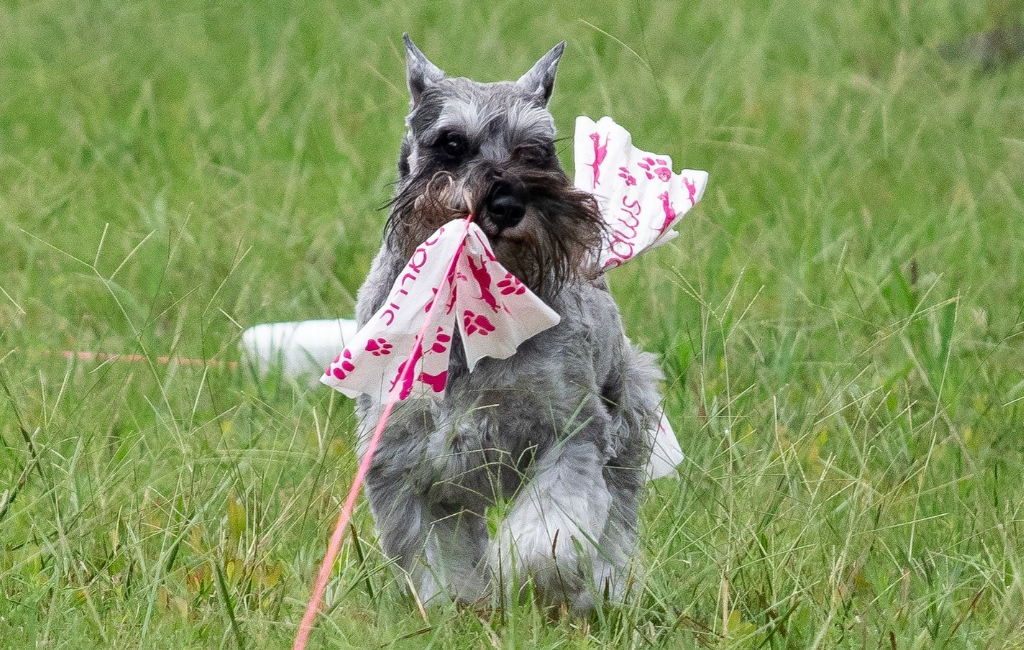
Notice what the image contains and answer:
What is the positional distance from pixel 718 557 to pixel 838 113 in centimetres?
641

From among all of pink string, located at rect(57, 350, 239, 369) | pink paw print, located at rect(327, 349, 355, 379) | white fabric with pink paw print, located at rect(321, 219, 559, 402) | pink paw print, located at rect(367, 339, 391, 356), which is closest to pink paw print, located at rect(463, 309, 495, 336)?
white fabric with pink paw print, located at rect(321, 219, 559, 402)

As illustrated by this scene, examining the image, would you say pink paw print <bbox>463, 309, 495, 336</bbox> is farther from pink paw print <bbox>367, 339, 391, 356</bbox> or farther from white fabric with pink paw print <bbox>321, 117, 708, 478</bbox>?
pink paw print <bbox>367, 339, 391, 356</bbox>

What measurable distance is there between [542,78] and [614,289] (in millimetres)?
2406

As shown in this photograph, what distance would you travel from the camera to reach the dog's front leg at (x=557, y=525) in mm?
4309

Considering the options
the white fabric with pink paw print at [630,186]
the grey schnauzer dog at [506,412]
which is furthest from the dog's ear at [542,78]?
the white fabric with pink paw print at [630,186]

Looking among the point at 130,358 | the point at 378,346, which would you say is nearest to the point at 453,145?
the point at 378,346

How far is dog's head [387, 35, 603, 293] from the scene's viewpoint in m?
4.23

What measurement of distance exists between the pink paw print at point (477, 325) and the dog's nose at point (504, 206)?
257 mm

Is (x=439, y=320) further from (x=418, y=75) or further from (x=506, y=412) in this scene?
(x=418, y=75)

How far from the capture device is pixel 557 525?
436 centimetres

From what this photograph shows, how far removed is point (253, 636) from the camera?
3.75 meters

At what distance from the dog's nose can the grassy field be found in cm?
72

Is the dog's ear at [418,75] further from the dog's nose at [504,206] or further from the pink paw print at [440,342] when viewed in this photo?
the pink paw print at [440,342]

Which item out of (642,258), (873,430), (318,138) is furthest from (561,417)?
(318,138)
